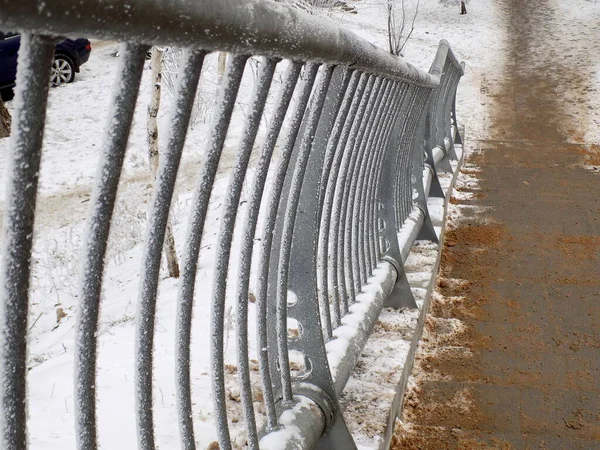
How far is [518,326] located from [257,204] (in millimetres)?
2293

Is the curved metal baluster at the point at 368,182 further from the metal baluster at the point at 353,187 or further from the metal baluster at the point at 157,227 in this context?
the metal baluster at the point at 157,227

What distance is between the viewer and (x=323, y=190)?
1.94 meters

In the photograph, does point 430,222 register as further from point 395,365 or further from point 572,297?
point 395,365

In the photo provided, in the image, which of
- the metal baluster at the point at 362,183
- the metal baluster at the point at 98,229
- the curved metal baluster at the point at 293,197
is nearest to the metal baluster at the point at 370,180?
the metal baluster at the point at 362,183

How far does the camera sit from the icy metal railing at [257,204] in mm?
636

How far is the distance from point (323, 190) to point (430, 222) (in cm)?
208

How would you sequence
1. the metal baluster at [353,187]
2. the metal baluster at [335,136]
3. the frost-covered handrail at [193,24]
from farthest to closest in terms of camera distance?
1. the metal baluster at [353,187]
2. the metal baluster at [335,136]
3. the frost-covered handrail at [193,24]

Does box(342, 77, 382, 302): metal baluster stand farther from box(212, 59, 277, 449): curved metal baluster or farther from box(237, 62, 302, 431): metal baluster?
box(212, 59, 277, 449): curved metal baluster

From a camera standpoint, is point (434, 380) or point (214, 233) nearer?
point (434, 380)

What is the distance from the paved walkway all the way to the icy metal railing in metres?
0.44

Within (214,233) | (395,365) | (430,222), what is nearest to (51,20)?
(395,365)

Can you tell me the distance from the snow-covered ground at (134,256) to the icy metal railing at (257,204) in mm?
158

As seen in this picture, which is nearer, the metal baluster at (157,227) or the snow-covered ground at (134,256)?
the metal baluster at (157,227)

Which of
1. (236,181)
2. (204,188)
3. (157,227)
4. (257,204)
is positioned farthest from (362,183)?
(157,227)
